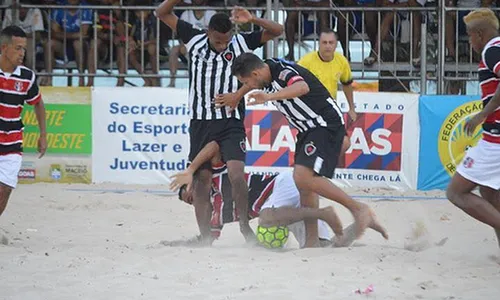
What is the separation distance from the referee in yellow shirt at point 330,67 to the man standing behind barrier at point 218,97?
2.82m

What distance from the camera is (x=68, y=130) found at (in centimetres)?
1245

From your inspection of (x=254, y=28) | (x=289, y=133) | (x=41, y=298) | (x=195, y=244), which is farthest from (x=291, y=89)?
(x=254, y=28)

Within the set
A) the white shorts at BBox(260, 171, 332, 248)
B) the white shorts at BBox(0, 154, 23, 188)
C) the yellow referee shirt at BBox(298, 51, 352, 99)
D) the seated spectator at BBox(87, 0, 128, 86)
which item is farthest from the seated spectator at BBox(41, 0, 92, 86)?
the white shorts at BBox(260, 171, 332, 248)

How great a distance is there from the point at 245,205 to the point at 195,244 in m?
0.50

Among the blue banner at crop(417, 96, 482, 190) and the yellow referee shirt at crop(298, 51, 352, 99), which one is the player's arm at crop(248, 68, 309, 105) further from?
the blue banner at crop(417, 96, 482, 190)

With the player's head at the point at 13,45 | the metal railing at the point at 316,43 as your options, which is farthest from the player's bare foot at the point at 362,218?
the metal railing at the point at 316,43

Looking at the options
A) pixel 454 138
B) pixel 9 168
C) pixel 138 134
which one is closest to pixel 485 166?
pixel 9 168

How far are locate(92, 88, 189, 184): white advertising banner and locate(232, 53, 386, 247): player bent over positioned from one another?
16.6 ft

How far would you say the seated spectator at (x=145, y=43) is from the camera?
45.3ft

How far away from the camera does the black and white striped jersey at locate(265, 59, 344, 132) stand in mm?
7219

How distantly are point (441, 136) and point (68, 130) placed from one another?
4.60 meters

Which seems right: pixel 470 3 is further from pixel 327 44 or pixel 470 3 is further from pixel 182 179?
pixel 182 179

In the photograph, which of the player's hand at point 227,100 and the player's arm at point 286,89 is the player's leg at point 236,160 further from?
the player's arm at point 286,89

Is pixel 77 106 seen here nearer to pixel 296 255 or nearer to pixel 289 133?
pixel 289 133
